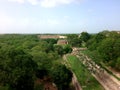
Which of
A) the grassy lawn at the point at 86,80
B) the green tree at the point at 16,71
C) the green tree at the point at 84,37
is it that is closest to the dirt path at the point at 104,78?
the grassy lawn at the point at 86,80

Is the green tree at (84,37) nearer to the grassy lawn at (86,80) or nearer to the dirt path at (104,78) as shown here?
the dirt path at (104,78)

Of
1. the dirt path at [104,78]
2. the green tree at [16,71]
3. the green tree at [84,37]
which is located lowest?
the dirt path at [104,78]

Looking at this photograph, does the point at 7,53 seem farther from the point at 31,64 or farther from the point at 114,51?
the point at 114,51

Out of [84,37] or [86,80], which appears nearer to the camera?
[86,80]

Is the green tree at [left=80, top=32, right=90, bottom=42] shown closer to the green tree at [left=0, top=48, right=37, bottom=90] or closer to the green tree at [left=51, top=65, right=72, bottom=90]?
the green tree at [left=51, top=65, right=72, bottom=90]

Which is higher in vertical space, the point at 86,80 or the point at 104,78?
the point at 86,80

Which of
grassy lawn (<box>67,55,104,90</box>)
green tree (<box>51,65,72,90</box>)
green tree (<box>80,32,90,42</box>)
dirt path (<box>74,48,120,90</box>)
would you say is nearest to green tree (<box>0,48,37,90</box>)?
green tree (<box>51,65,72,90</box>)

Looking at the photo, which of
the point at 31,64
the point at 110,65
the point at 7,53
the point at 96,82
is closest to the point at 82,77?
the point at 96,82

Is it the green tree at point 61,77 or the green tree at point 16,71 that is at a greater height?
the green tree at point 16,71

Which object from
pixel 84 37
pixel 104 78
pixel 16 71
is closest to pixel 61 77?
pixel 16 71

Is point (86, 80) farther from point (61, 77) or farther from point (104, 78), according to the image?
point (61, 77)

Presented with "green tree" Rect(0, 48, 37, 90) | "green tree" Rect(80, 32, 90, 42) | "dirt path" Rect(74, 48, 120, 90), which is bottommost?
"dirt path" Rect(74, 48, 120, 90)
